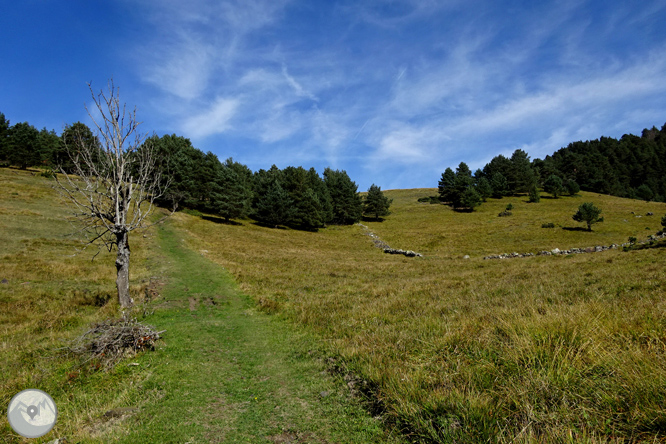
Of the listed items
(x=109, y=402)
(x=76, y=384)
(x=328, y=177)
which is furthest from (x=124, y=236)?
(x=328, y=177)

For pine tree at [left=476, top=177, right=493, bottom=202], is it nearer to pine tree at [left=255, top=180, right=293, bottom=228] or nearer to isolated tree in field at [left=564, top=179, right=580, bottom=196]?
isolated tree in field at [left=564, top=179, right=580, bottom=196]

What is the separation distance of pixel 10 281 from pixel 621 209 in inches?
3709

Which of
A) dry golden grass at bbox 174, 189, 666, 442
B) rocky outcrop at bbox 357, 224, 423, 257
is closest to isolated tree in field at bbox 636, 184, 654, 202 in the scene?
rocky outcrop at bbox 357, 224, 423, 257

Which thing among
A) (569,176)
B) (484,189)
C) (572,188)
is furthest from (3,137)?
(569,176)

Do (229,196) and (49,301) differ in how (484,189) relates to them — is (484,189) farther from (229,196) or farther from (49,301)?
(49,301)

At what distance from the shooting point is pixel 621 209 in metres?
63.5

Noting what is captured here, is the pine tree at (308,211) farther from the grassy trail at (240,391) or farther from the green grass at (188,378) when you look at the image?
the grassy trail at (240,391)

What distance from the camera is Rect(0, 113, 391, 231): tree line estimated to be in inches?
2142

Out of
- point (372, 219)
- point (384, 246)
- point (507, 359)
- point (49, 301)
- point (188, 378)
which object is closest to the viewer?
point (507, 359)

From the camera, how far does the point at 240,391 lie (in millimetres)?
6430

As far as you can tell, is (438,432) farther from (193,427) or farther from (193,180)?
(193,180)

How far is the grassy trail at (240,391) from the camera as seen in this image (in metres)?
4.89

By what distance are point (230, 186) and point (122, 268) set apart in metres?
45.2

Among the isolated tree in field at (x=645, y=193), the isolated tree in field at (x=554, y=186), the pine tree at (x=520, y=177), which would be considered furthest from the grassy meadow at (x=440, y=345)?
the isolated tree in field at (x=645, y=193)
